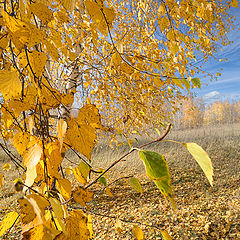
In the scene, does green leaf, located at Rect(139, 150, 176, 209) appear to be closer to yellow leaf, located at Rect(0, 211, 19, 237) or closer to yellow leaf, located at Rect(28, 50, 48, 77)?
yellow leaf, located at Rect(28, 50, 48, 77)

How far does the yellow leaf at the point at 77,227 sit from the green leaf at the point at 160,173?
226 mm

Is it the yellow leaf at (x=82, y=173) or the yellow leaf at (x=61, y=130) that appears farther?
the yellow leaf at (x=82, y=173)

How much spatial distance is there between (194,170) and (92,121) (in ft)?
14.1

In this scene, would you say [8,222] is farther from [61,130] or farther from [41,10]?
[41,10]

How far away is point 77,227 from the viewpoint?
353 millimetres

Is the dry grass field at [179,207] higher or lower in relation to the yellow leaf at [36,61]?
lower

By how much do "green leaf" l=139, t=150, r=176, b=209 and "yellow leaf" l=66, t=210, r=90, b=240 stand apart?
23 cm

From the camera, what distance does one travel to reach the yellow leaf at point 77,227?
344mm

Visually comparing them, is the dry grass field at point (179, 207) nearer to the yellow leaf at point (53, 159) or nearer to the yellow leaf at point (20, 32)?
the yellow leaf at point (53, 159)

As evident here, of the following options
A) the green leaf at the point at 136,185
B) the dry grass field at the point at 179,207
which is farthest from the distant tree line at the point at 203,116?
the green leaf at the point at 136,185

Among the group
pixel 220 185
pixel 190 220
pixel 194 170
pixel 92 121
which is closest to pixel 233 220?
pixel 190 220

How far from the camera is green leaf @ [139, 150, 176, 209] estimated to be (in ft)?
0.74

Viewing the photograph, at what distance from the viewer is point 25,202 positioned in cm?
27

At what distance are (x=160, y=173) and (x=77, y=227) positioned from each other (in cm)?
25
